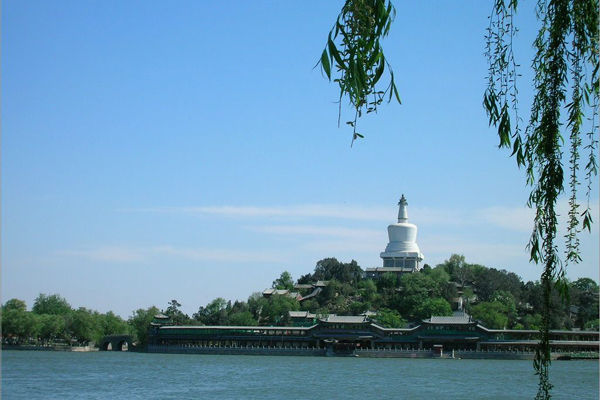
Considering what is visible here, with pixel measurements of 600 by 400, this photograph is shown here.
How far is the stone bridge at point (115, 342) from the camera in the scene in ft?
283

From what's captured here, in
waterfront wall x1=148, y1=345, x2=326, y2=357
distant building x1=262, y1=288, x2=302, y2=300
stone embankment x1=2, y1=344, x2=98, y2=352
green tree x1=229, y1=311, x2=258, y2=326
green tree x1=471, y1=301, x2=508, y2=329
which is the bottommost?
stone embankment x1=2, y1=344, x2=98, y2=352

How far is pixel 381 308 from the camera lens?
85.6m

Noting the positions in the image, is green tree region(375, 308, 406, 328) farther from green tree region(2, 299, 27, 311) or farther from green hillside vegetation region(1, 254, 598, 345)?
green tree region(2, 299, 27, 311)

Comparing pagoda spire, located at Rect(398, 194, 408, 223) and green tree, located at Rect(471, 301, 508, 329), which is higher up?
pagoda spire, located at Rect(398, 194, 408, 223)

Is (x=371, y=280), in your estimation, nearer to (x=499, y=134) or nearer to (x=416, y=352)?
(x=416, y=352)

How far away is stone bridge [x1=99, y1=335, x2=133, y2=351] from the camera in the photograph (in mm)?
86125

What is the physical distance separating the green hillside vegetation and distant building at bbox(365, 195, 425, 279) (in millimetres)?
1941

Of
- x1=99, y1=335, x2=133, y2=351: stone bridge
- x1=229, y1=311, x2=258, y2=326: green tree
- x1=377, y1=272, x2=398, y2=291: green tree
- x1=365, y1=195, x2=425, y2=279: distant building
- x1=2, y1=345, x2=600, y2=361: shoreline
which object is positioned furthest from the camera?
x1=365, y1=195, x2=425, y2=279: distant building

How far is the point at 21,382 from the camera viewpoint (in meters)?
40.2

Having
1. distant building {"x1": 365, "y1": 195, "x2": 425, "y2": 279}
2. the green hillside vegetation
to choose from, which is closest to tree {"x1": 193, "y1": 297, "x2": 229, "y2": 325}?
the green hillside vegetation

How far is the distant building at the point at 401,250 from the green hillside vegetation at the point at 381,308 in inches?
76.4

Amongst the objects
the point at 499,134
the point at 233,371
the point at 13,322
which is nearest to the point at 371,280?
the point at 13,322

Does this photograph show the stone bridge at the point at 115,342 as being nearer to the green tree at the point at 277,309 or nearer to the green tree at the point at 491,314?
the green tree at the point at 277,309

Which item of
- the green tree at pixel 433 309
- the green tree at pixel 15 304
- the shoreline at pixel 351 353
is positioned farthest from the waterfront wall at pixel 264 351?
the green tree at pixel 15 304
